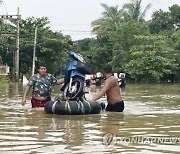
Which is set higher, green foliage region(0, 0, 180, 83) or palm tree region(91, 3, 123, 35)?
palm tree region(91, 3, 123, 35)

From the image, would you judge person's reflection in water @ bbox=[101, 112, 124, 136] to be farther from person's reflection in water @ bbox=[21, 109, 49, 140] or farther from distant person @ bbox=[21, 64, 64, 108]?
distant person @ bbox=[21, 64, 64, 108]

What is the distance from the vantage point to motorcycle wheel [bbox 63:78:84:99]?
37.6ft

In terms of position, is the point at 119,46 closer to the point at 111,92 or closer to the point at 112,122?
the point at 111,92

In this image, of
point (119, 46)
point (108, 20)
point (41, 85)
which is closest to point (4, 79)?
point (119, 46)

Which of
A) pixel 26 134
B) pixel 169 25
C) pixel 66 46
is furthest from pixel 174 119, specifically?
pixel 169 25

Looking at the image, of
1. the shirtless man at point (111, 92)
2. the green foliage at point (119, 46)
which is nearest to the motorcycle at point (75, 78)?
the shirtless man at point (111, 92)

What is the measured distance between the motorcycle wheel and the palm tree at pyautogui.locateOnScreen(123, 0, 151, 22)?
47464 mm

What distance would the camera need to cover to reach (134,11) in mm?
60781

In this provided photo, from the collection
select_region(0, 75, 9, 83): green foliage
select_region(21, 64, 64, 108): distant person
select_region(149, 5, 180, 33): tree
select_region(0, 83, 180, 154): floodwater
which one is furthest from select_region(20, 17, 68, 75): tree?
select_region(0, 83, 180, 154): floodwater

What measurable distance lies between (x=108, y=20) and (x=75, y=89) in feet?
166

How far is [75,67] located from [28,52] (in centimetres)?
4272

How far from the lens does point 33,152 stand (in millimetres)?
6070

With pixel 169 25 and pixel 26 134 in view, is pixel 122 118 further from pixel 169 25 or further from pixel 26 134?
pixel 169 25

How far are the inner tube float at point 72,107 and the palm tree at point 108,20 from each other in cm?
4883
